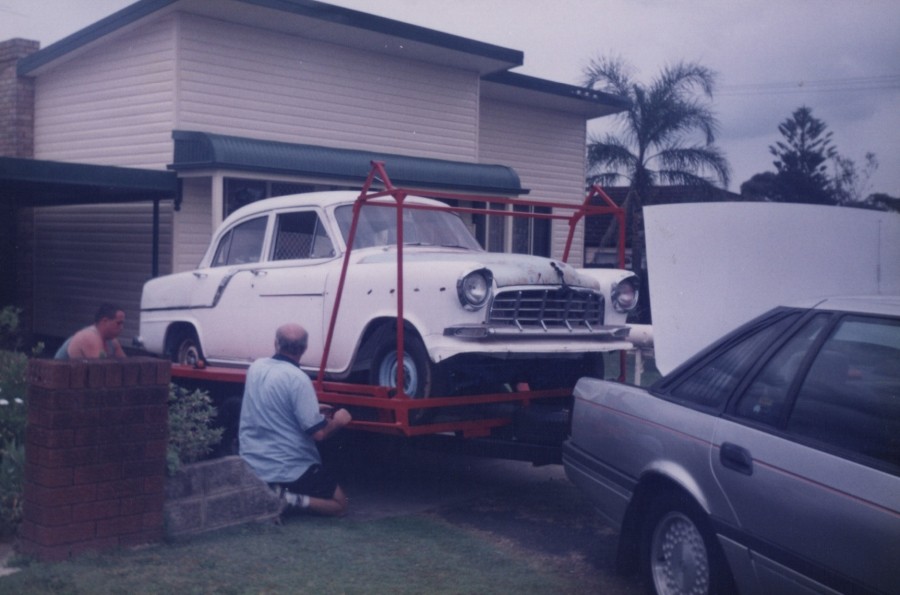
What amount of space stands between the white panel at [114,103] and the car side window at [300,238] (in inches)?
209

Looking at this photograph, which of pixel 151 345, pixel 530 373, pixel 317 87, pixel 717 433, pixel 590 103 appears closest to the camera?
pixel 717 433

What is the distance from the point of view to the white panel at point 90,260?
1370 cm

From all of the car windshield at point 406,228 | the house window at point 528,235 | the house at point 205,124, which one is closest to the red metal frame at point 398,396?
the car windshield at point 406,228

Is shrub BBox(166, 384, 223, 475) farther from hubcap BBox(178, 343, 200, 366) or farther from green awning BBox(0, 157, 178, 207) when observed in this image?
green awning BBox(0, 157, 178, 207)

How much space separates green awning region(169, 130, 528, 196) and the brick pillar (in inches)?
266

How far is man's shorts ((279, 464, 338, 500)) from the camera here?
20.6ft

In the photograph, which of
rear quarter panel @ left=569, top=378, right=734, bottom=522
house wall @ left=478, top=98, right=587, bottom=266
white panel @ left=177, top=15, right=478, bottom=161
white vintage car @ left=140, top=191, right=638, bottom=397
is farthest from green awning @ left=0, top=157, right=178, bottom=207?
rear quarter panel @ left=569, top=378, right=734, bottom=522

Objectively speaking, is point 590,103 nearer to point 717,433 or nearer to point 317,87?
point 317,87

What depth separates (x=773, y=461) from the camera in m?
3.81

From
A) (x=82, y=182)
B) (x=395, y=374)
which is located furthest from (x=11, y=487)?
(x=82, y=182)

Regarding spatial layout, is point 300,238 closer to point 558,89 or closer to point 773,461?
point 773,461

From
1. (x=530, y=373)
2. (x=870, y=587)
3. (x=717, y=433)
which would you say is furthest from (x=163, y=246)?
(x=870, y=587)

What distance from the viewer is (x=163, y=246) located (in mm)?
13125

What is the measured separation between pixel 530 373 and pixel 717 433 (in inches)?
113
